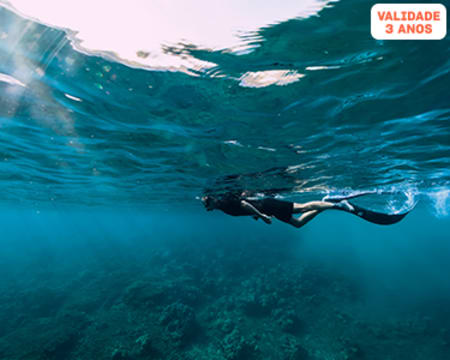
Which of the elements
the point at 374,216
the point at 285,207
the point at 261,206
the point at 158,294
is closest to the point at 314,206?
the point at 285,207

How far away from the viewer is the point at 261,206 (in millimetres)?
7727

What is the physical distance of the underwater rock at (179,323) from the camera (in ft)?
52.3

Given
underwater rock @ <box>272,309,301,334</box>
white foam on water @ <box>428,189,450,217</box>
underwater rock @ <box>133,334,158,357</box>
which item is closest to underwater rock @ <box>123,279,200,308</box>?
underwater rock @ <box>133,334,158,357</box>

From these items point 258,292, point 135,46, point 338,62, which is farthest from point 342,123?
point 258,292

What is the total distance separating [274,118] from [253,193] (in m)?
12.8

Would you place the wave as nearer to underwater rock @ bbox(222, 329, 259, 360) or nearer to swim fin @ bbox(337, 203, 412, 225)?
swim fin @ bbox(337, 203, 412, 225)

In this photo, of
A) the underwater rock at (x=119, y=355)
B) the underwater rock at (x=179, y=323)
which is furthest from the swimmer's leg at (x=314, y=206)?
the underwater rock at (x=179, y=323)

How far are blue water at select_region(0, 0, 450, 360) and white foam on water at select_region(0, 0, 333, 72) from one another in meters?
0.17

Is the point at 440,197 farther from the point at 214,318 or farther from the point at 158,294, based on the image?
the point at 158,294

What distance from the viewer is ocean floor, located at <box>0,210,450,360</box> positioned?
1474 cm

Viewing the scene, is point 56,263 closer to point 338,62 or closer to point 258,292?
point 258,292

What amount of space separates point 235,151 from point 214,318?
596 inches

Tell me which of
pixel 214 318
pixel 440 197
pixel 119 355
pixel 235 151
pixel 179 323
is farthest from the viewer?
pixel 440 197

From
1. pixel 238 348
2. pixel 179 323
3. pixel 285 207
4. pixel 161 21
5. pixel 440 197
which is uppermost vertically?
pixel 161 21
